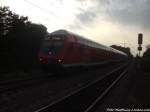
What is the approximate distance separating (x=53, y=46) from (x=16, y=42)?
12.2ft

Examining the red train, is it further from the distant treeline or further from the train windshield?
the distant treeline

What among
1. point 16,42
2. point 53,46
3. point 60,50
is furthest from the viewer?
point 16,42

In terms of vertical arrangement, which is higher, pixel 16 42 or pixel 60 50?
pixel 16 42

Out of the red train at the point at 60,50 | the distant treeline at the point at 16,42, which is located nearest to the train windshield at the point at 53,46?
the red train at the point at 60,50

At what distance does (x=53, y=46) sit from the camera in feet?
78.9

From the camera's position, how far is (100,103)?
12.8 meters

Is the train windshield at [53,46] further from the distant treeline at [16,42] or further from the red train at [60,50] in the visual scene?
the distant treeline at [16,42]

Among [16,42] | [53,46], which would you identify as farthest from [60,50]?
[16,42]

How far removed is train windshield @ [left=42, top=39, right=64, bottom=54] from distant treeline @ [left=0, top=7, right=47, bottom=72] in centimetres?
282

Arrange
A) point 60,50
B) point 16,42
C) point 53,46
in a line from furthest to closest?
point 16,42 < point 53,46 < point 60,50

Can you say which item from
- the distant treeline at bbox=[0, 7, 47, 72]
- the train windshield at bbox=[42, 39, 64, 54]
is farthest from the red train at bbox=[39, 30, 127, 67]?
the distant treeline at bbox=[0, 7, 47, 72]

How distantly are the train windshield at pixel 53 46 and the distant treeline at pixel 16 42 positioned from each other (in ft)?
9.25

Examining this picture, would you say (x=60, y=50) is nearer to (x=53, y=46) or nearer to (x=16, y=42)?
(x=53, y=46)

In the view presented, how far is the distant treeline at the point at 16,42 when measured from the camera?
24.8 m
